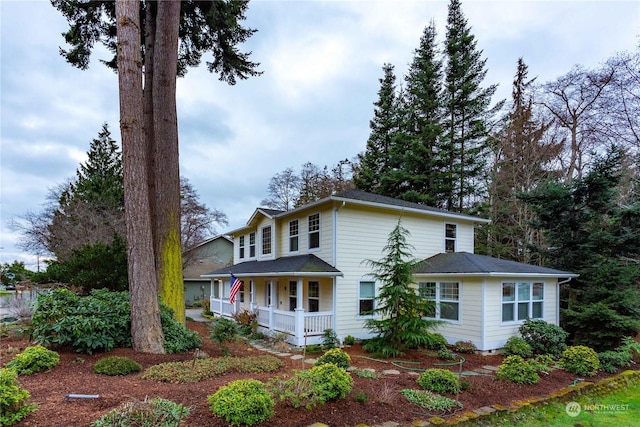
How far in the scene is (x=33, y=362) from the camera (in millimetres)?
5285

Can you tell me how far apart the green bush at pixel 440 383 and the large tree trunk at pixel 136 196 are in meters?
5.04

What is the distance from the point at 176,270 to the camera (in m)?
8.80

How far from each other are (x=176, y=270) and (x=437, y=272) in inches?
322

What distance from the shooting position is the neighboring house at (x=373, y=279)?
1059 centimetres

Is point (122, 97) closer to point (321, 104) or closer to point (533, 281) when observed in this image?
point (321, 104)

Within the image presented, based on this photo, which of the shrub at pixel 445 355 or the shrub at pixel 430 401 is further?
the shrub at pixel 445 355

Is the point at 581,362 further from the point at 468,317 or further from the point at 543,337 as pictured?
the point at 468,317

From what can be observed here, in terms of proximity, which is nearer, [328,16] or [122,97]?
[122,97]

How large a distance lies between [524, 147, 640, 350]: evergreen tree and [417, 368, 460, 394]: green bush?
8.01 meters

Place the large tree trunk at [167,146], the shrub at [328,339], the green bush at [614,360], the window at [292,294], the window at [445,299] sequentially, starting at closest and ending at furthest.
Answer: the green bush at [614,360]
the large tree trunk at [167,146]
the shrub at [328,339]
the window at [445,299]
the window at [292,294]

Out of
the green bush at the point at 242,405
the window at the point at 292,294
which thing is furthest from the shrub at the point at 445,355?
the green bush at the point at 242,405

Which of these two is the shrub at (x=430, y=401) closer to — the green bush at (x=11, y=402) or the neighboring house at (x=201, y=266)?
the green bush at (x=11, y=402)

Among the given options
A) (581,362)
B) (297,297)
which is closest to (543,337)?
(581,362)

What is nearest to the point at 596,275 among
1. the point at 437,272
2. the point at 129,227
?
the point at 437,272
